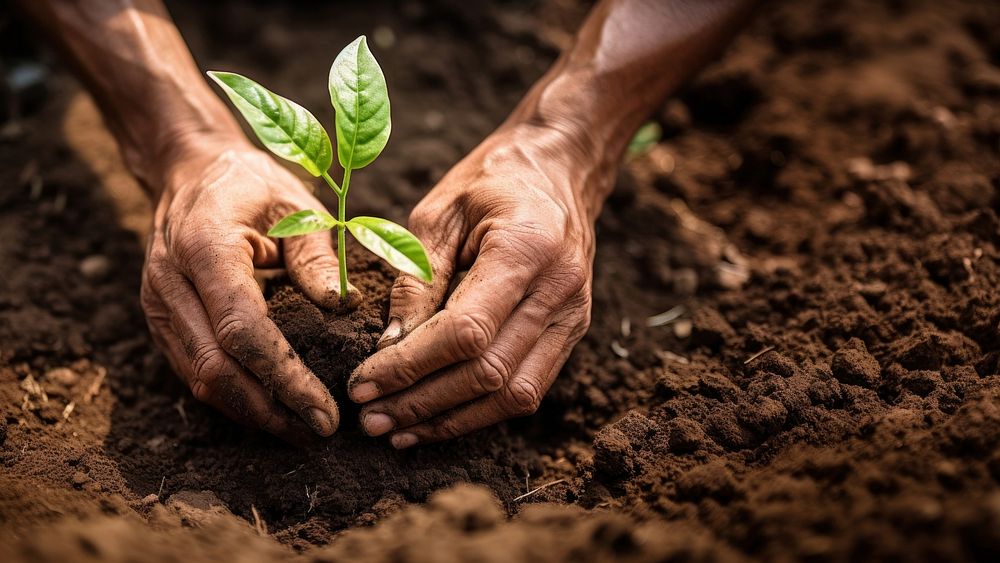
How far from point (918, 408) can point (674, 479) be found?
2.11ft

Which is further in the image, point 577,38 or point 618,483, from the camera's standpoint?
point 577,38

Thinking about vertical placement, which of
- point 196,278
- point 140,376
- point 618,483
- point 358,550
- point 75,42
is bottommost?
point 140,376

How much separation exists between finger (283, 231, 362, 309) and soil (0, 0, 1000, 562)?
0.06 metres

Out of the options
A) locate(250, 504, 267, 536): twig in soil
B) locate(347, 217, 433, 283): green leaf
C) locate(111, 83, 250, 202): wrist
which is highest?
locate(347, 217, 433, 283): green leaf

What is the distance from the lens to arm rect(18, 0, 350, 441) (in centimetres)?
187

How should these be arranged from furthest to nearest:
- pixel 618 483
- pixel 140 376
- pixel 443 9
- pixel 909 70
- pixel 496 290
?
pixel 443 9 → pixel 909 70 → pixel 140 376 → pixel 618 483 → pixel 496 290

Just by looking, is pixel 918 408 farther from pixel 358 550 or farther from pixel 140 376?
pixel 140 376

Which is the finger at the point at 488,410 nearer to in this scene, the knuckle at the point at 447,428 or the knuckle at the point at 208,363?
the knuckle at the point at 447,428

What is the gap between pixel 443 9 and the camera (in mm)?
3732

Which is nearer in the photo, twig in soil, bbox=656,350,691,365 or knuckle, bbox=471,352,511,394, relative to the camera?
knuckle, bbox=471,352,511,394

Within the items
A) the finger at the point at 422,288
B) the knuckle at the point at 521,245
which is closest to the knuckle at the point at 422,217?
the finger at the point at 422,288

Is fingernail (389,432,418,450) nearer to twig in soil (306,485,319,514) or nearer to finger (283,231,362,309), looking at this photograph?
twig in soil (306,485,319,514)

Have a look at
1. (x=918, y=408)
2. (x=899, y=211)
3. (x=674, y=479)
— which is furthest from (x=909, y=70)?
(x=674, y=479)

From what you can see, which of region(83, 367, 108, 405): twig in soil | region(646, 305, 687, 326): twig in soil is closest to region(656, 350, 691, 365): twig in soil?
region(646, 305, 687, 326): twig in soil
